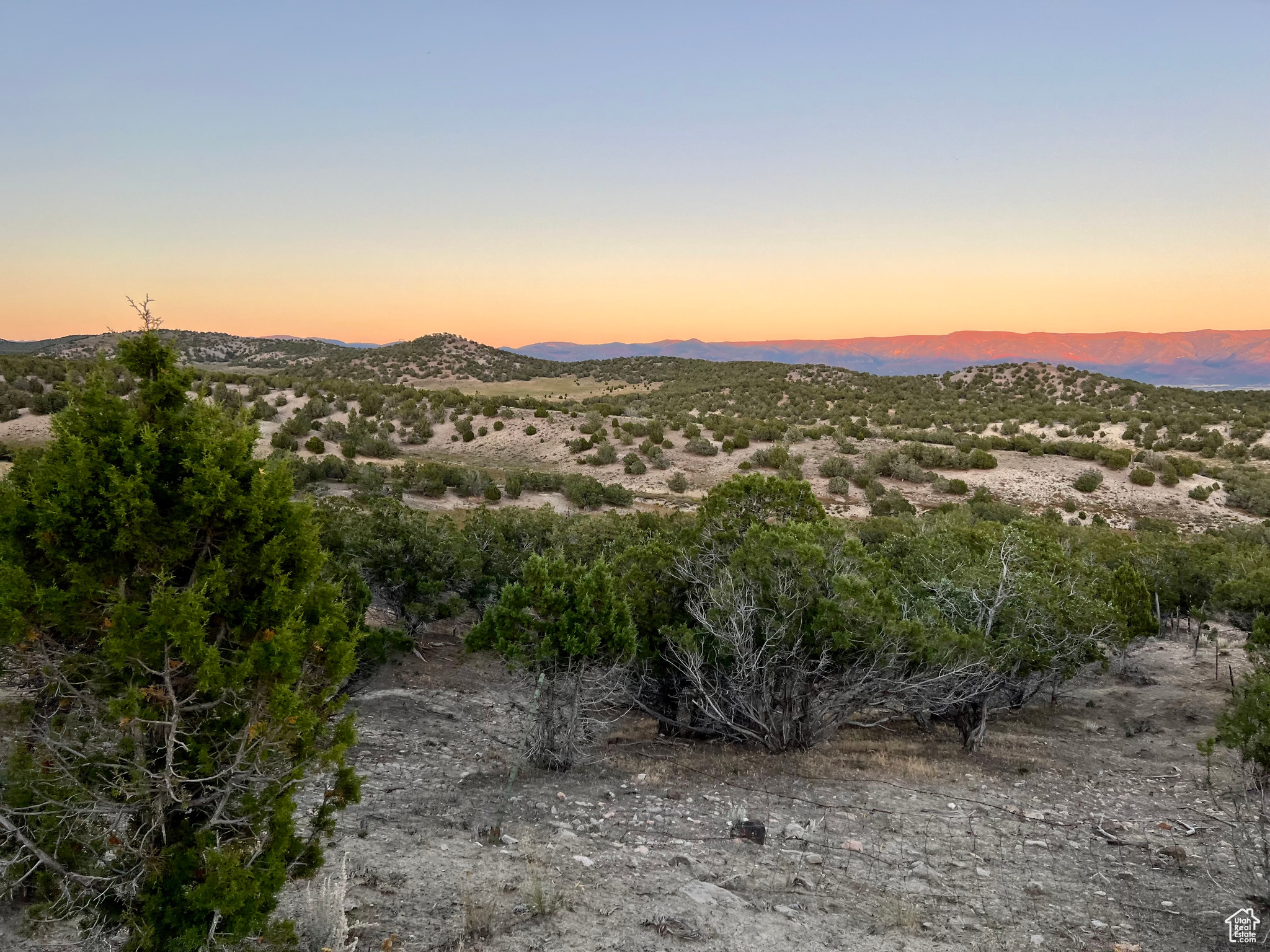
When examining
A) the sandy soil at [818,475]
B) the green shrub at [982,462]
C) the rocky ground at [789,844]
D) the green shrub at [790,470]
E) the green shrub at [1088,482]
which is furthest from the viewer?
the green shrub at [982,462]

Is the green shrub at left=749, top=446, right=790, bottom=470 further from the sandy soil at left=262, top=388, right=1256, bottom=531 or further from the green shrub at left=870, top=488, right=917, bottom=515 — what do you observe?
the green shrub at left=870, top=488, right=917, bottom=515

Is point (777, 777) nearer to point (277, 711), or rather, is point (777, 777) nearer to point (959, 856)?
point (959, 856)

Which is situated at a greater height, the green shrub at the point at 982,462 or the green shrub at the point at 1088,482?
the green shrub at the point at 982,462

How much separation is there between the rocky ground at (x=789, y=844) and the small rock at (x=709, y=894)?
0.03 meters

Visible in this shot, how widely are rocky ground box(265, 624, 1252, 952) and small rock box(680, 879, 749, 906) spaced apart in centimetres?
3

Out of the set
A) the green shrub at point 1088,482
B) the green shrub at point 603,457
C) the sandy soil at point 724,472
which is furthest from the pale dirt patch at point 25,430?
the green shrub at point 1088,482

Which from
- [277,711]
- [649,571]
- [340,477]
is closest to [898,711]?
[649,571]

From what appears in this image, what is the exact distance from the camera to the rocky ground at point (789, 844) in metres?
5.86

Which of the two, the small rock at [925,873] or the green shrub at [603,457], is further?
the green shrub at [603,457]

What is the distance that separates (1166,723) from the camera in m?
12.6

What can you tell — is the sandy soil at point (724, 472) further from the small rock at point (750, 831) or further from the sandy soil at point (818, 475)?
the small rock at point (750, 831)

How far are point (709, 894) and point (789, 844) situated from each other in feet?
5.16

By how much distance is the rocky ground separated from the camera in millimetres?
5859

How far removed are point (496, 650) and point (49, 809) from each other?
16.4ft
